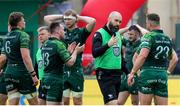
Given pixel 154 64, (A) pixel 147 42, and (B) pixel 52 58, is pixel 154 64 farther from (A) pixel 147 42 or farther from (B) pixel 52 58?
(B) pixel 52 58

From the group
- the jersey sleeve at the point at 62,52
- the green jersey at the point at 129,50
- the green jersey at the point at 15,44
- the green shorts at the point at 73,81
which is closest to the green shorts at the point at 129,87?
the green jersey at the point at 129,50

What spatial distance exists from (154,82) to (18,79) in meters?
2.47

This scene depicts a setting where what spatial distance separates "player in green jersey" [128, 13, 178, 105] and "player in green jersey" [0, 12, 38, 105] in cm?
190

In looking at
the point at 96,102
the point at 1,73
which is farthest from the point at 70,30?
the point at 96,102

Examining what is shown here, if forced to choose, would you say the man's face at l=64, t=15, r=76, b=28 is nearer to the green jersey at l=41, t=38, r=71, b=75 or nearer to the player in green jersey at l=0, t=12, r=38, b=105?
the player in green jersey at l=0, t=12, r=38, b=105

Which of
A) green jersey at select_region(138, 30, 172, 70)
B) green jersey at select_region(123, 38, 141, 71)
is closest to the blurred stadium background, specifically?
green jersey at select_region(123, 38, 141, 71)

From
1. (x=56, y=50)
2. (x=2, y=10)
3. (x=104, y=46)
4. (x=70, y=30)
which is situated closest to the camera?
(x=56, y=50)

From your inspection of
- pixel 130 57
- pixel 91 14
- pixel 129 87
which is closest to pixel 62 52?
pixel 130 57

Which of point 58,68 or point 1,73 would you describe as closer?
point 58,68

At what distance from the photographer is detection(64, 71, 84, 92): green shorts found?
42.2 feet

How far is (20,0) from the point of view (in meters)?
21.7

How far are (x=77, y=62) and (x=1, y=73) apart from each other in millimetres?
1582

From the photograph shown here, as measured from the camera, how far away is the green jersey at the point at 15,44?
1191 cm

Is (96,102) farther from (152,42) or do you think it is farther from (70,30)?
(152,42)
